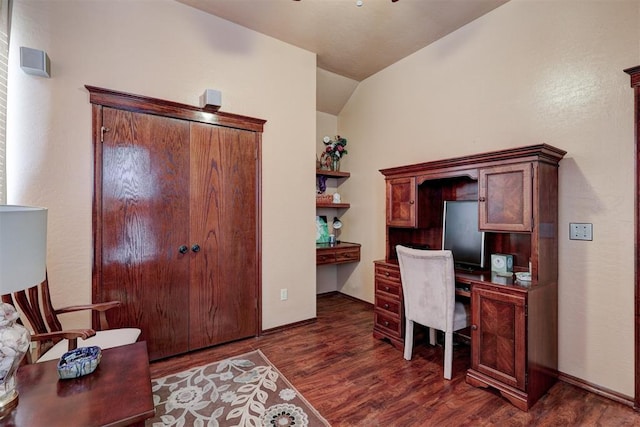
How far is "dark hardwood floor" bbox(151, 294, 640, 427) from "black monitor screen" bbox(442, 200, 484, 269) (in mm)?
892

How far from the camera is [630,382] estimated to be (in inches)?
79.4

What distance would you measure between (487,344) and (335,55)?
11.1 feet

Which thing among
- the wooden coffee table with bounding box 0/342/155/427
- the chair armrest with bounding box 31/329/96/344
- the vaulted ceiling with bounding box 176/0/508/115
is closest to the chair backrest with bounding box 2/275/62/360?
the chair armrest with bounding box 31/329/96/344

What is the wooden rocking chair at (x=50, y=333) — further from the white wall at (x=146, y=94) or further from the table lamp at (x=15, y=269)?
the table lamp at (x=15, y=269)

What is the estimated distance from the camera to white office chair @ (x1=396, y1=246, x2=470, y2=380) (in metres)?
2.31

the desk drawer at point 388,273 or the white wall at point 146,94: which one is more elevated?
the white wall at point 146,94

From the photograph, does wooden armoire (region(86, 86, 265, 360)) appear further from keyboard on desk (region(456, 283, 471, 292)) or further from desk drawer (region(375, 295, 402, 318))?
keyboard on desk (region(456, 283, 471, 292))

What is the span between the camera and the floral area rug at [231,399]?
1.83 m

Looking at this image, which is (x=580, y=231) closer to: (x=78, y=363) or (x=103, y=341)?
(x=78, y=363)

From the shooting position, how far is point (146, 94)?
254cm

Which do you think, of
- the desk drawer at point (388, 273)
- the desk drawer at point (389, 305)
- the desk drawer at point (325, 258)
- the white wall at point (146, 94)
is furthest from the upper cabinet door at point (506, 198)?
the desk drawer at point (325, 258)

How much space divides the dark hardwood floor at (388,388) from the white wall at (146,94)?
23.0 inches

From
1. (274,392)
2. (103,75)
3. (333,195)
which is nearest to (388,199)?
(333,195)

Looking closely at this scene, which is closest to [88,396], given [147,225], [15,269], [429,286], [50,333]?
[15,269]
